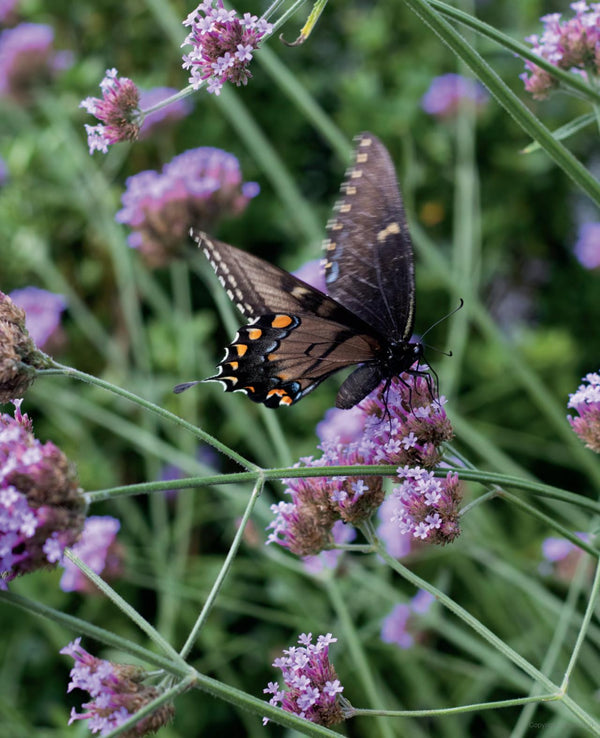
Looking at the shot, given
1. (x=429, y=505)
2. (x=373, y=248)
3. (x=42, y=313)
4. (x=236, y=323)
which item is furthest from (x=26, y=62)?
(x=429, y=505)

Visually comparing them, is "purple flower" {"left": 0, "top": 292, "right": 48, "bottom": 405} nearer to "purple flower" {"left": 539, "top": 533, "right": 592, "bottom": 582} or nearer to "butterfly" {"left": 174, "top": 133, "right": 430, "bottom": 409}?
"butterfly" {"left": 174, "top": 133, "right": 430, "bottom": 409}

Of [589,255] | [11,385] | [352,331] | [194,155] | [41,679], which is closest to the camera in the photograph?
[11,385]

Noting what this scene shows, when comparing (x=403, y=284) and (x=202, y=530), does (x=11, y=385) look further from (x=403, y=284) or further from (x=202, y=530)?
(x=202, y=530)

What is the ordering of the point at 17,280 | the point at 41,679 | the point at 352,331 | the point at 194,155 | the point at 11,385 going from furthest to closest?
the point at 17,280
the point at 41,679
the point at 194,155
the point at 352,331
the point at 11,385

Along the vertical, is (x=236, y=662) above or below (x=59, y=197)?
below

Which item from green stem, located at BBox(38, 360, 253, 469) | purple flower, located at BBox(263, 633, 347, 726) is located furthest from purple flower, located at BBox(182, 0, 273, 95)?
purple flower, located at BBox(263, 633, 347, 726)

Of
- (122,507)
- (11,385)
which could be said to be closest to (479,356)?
(122,507)
